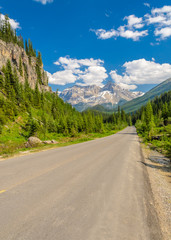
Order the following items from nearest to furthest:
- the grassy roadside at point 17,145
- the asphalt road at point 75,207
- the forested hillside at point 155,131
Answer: the asphalt road at point 75,207, the grassy roadside at point 17,145, the forested hillside at point 155,131

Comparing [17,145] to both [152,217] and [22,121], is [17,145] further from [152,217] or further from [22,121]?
[22,121]

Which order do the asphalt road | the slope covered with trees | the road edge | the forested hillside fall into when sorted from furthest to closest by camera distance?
the slope covered with trees < the forested hillside < the road edge < the asphalt road

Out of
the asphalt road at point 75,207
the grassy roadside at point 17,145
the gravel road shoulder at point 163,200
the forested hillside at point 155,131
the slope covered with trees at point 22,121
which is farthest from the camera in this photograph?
the slope covered with trees at point 22,121

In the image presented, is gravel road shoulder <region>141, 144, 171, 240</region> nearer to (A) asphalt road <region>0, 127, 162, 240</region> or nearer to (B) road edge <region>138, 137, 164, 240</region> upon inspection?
(B) road edge <region>138, 137, 164, 240</region>

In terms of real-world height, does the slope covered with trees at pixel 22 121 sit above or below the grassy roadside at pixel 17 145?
above

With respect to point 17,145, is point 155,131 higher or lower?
higher

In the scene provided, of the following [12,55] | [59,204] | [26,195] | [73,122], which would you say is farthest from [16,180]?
[12,55]

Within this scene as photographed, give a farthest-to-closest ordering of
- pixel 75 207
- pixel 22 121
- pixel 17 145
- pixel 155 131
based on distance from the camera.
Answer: pixel 22 121 → pixel 155 131 → pixel 17 145 → pixel 75 207

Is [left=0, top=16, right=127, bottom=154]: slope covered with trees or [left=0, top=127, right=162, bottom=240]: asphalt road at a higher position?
[left=0, top=16, right=127, bottom=154]: slope covered with trees


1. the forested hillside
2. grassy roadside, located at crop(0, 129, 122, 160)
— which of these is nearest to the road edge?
the forested hillside

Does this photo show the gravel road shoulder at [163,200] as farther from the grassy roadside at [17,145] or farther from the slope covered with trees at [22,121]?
the slope covered with trees at [22,121]

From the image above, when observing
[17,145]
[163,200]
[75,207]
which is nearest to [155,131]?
[163,200]

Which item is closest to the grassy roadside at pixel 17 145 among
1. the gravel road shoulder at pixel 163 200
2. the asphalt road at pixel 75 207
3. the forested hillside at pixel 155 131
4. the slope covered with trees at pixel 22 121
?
the slope covered with trees at pixel 22 121

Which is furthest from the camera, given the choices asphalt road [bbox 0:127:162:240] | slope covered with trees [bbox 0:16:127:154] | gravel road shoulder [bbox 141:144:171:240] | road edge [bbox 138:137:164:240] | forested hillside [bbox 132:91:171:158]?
slope covered with trees [bbox 0:16:127:154]
